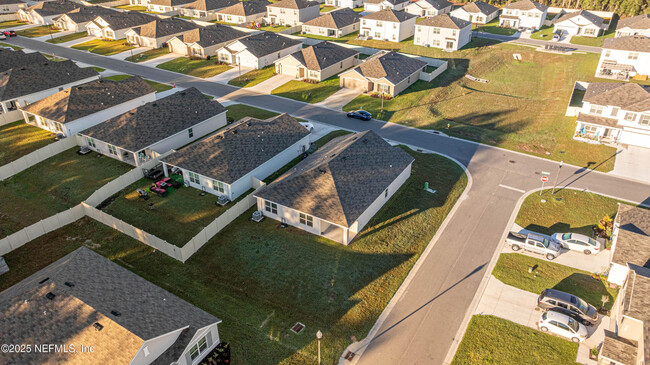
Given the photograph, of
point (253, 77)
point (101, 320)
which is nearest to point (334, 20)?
point (253, 77)

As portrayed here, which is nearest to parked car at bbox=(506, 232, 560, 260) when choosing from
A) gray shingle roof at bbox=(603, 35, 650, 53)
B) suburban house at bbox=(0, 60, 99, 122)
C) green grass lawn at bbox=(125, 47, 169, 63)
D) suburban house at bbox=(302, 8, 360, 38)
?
gray shingle roof at bbox=(603, 35, 650, 53)

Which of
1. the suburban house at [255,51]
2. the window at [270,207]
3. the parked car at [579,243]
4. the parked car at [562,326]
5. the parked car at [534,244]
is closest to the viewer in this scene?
the parked car at [562,326]

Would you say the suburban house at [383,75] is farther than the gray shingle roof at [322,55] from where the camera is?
No

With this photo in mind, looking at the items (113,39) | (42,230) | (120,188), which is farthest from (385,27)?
(42,230)

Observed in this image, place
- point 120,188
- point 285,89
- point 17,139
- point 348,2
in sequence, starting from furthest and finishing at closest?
1. point 348,2
2. point 285,89
3. point 17,139
4. point 120,188

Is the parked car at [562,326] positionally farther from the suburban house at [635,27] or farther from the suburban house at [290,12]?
the suburban house at [290,12]

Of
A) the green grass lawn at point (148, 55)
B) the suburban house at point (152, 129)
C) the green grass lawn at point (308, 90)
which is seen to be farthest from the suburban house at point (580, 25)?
the green grass lawn at point (148, 55)

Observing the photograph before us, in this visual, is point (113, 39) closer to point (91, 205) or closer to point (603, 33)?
point (91, 205)
